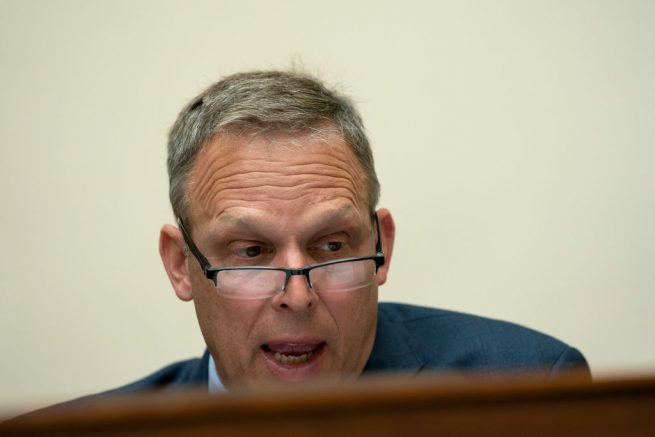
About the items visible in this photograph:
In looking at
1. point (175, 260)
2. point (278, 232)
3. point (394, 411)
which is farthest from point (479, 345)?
point (394, 411)

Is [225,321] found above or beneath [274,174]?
beneath

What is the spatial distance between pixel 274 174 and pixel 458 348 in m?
0.58

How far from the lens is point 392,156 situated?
219 cm

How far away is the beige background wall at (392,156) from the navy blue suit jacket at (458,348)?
472mm

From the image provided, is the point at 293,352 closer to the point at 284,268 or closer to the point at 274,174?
the point at 284,268

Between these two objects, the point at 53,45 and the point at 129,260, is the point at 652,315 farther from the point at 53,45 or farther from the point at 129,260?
the point at 53,45

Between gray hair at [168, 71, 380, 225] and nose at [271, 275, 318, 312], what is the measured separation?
0.26 meters

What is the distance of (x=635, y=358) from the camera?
2191 mm

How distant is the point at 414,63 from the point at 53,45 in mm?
1035

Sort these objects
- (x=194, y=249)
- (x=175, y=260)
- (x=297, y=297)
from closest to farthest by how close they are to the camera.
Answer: (x=297, y=297) → (x=194, y=249) → (x=175, y=260)

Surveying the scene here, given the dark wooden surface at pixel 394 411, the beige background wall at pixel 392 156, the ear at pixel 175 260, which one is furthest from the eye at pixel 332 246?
the dark wooden surface at pixel 394 411

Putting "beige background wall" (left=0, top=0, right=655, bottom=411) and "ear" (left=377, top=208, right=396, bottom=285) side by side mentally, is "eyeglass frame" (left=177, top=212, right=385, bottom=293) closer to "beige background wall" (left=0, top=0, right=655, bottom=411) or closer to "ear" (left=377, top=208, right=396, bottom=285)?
"ear" (left=377, top=208, right=396, bottom=285)

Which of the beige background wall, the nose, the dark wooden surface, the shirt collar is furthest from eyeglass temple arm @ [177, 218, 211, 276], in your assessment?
the dark wooden surface

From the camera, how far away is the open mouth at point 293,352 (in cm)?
136
